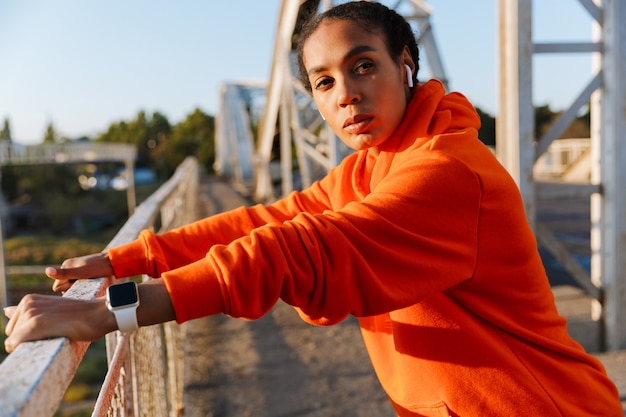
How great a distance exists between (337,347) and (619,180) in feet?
6.08

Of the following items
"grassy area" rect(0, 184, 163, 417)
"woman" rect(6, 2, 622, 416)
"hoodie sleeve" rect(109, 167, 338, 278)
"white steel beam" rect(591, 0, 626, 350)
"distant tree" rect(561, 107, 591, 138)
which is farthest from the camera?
"grassy area" rect(0, 184, 163, 417)

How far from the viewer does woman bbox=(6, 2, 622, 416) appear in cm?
104

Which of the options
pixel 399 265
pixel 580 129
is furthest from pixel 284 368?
pixel 580 129

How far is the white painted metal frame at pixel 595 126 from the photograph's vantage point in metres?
3.16

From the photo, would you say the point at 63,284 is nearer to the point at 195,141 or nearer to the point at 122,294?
the point at 122,294

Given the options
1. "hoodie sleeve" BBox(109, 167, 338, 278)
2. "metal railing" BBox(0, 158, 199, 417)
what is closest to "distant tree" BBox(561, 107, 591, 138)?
"metal railing" BBox(0, 158, 199, 417)

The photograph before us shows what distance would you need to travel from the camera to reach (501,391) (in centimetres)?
131

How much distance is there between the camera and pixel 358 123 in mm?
1405

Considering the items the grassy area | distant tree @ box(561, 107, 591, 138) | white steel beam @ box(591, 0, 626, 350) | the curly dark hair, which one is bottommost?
the grassy area

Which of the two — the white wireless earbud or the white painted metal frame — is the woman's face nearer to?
the white wireless earbud

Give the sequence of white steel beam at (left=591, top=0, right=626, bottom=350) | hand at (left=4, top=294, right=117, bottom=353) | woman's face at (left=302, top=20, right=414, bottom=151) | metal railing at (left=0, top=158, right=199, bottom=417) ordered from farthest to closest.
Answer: white steel beam at (left=591, top=0, right=626, bottom=350) → woman's face at (left=302, top=20, right=414, bottom=151) → hand at (left=4, top=294, right=117, bottom=353) → metal railing at (left=0, top=158, right=199, bottom=417)

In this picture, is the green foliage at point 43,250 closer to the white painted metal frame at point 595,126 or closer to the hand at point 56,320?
the white painted metal frame at point 595,126

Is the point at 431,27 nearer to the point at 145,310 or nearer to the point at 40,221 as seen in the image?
the point at 145,310

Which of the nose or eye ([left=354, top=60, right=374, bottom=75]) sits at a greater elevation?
eye ([left=354, top=60, right=374, bottom=75])
